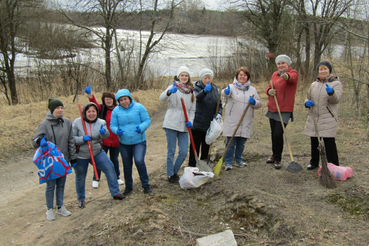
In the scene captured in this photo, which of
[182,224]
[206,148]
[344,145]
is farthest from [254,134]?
[182,224]

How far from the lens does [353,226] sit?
2.99 meters

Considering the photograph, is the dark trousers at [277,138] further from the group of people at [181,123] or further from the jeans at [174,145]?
the jeans at [174,145]

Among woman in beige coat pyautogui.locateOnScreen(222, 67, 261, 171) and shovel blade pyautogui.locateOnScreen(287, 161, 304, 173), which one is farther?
woman in beige coat pyautogui.locateOnScreen(222, 67, 261, 171)

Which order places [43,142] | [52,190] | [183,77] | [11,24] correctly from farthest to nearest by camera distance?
[11,24] < [183,77] < [52,190] < [43,142]

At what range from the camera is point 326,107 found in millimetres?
4176

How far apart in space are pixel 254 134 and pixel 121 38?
1002 centimetres

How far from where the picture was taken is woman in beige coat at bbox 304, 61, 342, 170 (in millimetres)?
4086

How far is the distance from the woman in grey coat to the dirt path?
21 centimetres

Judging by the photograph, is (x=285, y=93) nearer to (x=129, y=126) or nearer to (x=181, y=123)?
(x=181, y=123)

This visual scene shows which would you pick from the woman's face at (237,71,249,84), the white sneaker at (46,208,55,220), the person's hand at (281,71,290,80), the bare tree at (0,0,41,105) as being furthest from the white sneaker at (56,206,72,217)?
the bare tree at (0,0,41,105)

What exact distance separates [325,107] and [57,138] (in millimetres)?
3548

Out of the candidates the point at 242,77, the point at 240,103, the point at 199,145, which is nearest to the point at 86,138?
the point at 199,145

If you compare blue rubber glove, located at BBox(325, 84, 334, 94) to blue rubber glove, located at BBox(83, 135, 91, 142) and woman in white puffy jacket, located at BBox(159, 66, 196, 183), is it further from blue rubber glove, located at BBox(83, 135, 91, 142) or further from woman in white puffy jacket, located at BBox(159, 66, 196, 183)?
blue rubber glove, located at BBox(83, 135, 91, 142)

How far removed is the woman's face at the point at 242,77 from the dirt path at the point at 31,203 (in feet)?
7.20
